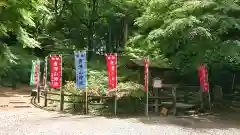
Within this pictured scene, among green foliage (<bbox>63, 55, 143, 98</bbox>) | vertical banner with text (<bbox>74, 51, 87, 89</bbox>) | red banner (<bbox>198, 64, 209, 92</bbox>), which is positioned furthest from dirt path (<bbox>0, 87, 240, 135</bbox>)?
red banner (<bbox>198, 64, 209, 92</bbox>)

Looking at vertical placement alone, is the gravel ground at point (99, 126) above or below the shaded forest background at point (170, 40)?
below

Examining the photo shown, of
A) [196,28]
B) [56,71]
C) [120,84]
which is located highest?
[196,28]

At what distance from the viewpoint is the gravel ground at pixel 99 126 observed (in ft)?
34.3

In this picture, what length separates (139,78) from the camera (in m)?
15.2

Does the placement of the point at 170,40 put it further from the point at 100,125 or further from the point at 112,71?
the point at 100,125

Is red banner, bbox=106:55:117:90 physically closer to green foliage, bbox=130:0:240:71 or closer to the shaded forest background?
the shaded forest background

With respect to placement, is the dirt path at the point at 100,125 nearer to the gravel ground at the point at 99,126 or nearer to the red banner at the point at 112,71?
the gravel ground at the point at 99,126

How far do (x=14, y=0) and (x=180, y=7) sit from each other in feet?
25.2

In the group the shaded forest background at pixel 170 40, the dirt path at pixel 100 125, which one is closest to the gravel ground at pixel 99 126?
the dirt path at pixel 100 125

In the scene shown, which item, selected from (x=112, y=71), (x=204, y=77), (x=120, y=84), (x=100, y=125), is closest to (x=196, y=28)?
(x=204, y=77)

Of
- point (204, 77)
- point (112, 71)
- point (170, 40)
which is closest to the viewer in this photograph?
point (112, 71)

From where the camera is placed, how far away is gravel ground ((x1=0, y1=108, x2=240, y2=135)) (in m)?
10.4

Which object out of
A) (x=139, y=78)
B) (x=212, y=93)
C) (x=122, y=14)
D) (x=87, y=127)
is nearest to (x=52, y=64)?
(x=139, y=78)

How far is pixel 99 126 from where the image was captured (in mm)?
11344
